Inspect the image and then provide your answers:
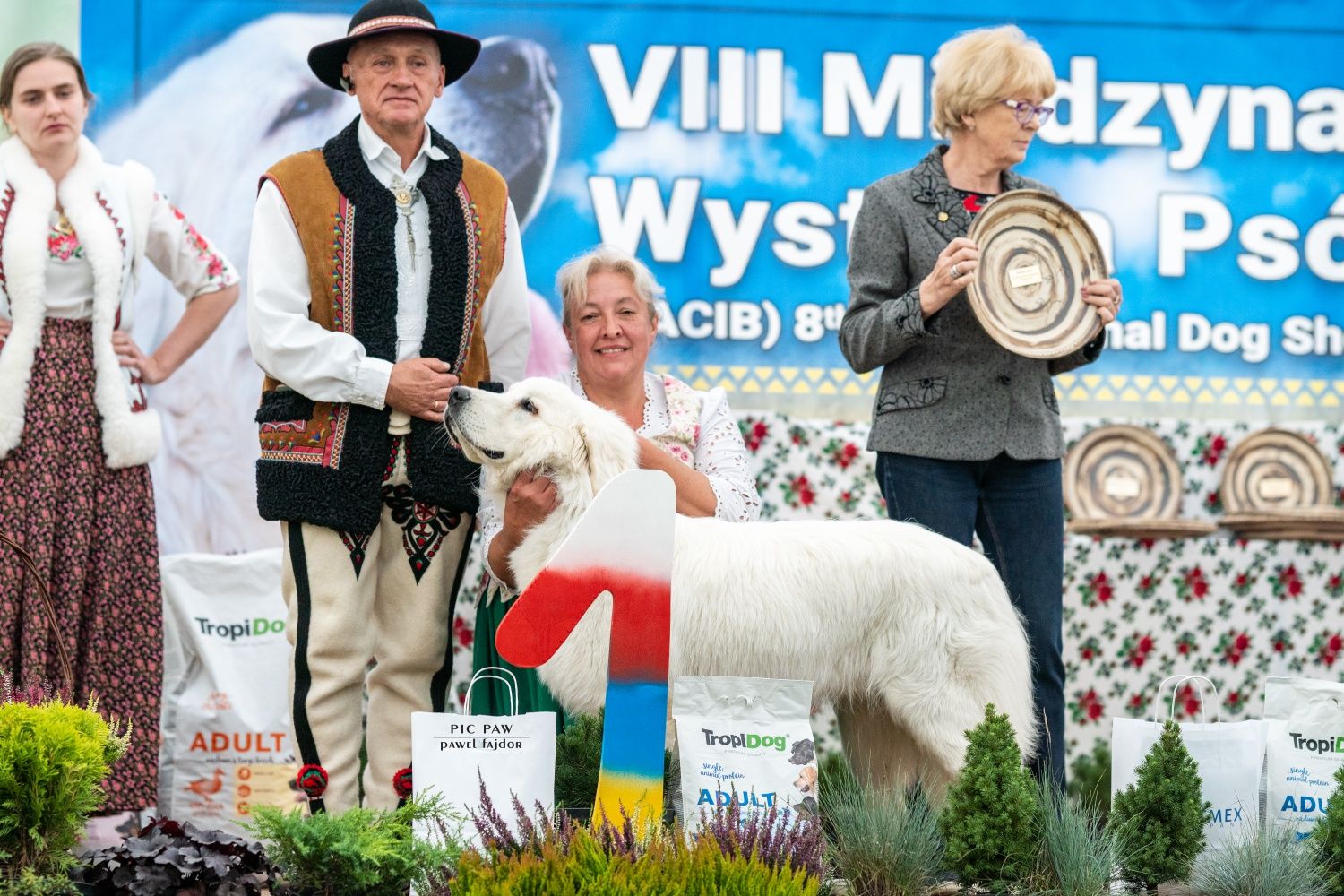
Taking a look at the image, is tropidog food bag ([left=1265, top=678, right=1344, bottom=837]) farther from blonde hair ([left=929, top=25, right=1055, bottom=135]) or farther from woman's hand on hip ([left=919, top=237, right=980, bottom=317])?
blonde hair ([left=929, top=25, right=1055, bottom=135])

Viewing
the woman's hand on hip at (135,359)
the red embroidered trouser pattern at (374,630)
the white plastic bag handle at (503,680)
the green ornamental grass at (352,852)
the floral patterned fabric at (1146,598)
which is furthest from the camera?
the floral patterned fabric at (1146,598)

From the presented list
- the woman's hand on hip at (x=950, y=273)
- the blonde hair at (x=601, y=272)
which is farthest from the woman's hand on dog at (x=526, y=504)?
the woman's hand on hip at (x=950, y=273)

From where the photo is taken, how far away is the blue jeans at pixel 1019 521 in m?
3.78

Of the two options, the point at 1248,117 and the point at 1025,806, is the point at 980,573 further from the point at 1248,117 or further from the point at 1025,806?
the point at 1248,117

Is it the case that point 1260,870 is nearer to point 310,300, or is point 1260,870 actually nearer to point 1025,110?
point 1025,110

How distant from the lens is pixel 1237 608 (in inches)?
209

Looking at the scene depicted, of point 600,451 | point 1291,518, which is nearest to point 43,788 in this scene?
point 600,451

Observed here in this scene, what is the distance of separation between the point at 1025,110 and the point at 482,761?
2212 mm

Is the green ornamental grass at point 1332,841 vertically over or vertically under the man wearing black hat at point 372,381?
under

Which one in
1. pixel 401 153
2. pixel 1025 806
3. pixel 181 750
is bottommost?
pixel 181 750

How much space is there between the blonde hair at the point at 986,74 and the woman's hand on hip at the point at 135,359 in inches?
99.3

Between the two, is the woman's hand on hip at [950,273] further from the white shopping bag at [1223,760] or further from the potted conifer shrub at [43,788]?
the potted conifer shrub at [43,788]

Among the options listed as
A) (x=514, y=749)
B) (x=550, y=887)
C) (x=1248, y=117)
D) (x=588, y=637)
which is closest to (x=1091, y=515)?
(x=1248, y=117)

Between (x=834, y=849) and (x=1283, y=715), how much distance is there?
112 centimetres
